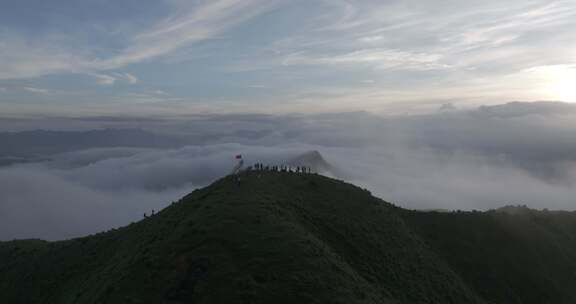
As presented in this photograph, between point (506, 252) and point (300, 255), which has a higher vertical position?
point (300, 255)

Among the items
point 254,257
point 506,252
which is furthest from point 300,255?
point 506,252

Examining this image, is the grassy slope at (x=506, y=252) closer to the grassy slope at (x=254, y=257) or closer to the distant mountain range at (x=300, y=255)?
the distant mountain range at (x=300, y=255)

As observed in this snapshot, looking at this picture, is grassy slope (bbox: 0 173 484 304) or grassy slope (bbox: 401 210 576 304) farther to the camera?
grassy slope (bbox: 401 210 576 304)

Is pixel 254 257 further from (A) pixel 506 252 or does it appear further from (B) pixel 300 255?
(A) pixel 506 252

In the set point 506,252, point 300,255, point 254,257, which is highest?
point 254,257

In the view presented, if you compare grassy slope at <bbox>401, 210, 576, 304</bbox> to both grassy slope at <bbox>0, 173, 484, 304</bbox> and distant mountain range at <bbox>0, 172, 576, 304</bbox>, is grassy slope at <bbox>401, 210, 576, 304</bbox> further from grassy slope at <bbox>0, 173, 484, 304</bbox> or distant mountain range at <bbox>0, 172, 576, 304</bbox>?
grassy slope at <bbox>0, 173, 484, 304</bbox>

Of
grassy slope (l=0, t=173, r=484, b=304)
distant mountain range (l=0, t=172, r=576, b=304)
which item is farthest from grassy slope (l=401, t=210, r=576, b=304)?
grassy slope (l=0, t=173, r=484, b=304)

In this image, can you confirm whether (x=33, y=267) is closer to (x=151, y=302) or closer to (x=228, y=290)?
(x=151, y=302)
